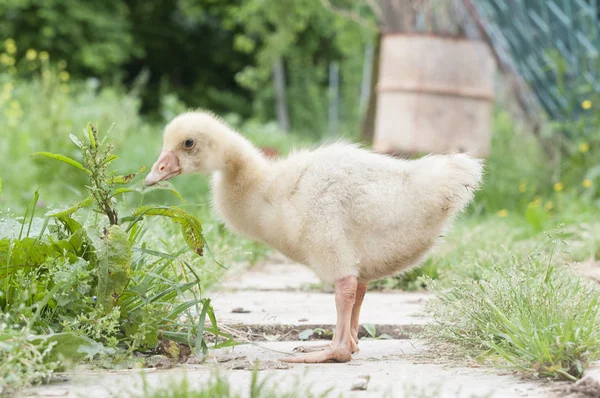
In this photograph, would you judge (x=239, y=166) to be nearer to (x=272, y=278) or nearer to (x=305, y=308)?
(x=305, y=308)

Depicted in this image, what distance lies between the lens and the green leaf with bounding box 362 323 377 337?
3621 mm

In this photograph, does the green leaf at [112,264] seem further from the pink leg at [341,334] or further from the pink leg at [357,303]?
the pink leg at [357,303]

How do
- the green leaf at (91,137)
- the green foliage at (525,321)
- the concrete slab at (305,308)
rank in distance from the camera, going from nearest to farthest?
the green foliage at (525,321) → the green leaf at (91,137) → the concrete slab at (305,308)

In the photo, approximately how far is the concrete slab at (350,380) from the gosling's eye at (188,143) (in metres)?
0.80

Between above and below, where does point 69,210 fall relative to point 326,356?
above

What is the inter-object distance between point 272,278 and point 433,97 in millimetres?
4298

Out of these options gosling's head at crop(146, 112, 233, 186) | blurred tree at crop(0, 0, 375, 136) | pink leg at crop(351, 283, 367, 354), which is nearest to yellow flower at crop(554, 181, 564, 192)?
pink leg at crop(351, 283, 367, 354)

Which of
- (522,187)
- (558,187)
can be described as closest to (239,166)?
(558,187)

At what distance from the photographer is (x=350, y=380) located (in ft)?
8.38

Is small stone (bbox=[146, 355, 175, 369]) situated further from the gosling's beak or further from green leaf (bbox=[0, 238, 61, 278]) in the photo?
the gosling's beak

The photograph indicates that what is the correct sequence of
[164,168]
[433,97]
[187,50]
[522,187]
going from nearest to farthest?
[164,168]
[522,187]
[433,97]
[187,50]

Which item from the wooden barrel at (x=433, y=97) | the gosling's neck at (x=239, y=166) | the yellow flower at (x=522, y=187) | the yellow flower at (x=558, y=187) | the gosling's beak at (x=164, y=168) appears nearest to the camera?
the gosling's beak at (x=164, y=168)

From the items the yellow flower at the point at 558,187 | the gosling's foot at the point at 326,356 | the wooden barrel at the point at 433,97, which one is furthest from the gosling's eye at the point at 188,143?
the wooden barrel at the point at 433,97

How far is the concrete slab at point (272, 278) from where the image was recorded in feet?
16.3
